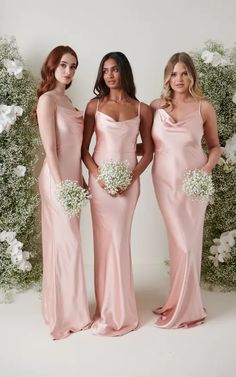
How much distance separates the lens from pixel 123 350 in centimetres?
429

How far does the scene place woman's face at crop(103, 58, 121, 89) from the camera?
446 centimetres

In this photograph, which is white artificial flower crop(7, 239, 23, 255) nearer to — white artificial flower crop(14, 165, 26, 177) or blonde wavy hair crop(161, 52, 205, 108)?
white artificial flower crop(14, 165, 26, 177)

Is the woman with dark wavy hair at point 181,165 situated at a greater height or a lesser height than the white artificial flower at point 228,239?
greater

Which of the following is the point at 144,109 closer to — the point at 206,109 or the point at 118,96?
the point at 118,96

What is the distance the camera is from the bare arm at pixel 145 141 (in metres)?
4.62

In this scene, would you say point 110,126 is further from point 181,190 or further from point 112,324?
point 112,324

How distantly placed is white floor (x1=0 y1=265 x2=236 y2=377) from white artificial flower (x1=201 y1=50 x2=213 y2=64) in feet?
9.07

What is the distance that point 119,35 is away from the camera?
6281 millimetres

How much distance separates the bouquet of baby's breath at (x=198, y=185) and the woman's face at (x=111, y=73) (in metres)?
1.08

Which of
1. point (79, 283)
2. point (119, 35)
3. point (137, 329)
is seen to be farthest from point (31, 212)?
point (119, 35)

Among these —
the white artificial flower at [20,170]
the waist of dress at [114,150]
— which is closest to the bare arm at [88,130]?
the waist of dress at [114,150]

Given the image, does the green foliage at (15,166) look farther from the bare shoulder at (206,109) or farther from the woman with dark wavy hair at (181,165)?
the bare shoulder at (206,109)

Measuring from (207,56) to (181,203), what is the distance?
77.5 inches

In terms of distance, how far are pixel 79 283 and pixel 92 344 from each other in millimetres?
553
